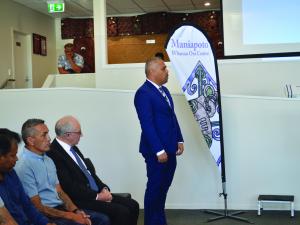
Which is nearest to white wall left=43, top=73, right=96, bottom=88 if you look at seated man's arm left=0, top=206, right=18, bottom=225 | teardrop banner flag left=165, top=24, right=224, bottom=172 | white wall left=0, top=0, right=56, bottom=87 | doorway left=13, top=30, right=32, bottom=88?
white wall left=0, top=0, right=56, bottom=87

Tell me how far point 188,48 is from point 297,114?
1351 millimetres

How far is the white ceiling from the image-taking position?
31.5ft

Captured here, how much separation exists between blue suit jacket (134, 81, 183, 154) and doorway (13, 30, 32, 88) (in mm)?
6330

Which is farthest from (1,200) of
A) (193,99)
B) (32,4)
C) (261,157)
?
(32,4)

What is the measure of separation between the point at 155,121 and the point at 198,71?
2.39 feet

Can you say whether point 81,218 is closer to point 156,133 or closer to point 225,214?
point 156,133

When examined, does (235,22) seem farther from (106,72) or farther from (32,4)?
(32,4)

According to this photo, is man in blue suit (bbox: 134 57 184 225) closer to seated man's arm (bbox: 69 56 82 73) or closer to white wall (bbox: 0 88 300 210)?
white wall (bbox: 0 88 300 210)

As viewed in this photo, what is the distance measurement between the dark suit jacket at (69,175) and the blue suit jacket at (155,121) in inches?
29.3

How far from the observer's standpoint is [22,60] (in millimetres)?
9953

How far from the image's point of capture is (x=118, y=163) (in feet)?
16.2

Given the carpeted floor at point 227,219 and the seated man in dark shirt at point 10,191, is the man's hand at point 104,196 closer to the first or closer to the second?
the seated man in dark shirt at point 10,191

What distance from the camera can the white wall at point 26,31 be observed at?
9.11 m

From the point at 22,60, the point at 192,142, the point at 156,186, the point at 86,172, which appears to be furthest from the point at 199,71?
the point at 22,60
